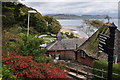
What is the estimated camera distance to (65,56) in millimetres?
11883

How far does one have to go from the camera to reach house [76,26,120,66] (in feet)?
22.5

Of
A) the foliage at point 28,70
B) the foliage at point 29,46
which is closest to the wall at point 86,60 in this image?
the foliage at point 29,46

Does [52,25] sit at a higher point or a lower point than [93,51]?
higher

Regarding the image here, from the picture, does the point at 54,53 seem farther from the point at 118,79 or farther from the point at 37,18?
the point at 118,79

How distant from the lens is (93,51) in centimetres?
730

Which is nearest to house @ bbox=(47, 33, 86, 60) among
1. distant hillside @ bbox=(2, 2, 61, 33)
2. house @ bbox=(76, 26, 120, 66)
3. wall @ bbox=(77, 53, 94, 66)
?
distant hillside @ bbox=(2, 2, 61, 33)

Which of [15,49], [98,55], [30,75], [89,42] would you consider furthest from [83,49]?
[30,75]

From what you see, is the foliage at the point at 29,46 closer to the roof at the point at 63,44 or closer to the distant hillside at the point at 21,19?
the distant hillside at the point at 21,19

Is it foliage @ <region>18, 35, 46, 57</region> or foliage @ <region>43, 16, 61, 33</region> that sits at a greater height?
foliage @ <region>43, 16, 61, 33</region>

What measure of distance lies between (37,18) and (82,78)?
5.98 m

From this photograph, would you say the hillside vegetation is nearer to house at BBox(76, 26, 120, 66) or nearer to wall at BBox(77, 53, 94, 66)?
house at BBox(76, 26, 120, 66)

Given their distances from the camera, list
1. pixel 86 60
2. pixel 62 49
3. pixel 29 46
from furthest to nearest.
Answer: pixel 62 49, pixel 86 60, pixel 29 46

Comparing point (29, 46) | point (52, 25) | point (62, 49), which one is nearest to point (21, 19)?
point (52, 25)

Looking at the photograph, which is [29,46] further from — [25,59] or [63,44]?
[63,44]
